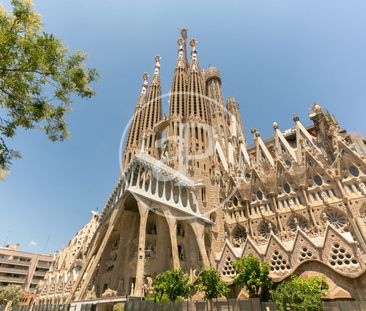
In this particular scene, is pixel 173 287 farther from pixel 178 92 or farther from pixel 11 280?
pixel 11 280

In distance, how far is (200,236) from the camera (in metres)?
22.9

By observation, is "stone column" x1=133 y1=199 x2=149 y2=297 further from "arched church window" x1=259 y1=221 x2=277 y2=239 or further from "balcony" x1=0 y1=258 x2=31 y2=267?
"balcony" x1=0 y1=258 x2=31 y2=267

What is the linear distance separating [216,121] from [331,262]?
3418cm

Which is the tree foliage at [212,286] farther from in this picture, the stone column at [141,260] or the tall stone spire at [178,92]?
the tall stone spire at [178,92]

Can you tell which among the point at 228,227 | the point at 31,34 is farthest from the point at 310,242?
the point at 31,34

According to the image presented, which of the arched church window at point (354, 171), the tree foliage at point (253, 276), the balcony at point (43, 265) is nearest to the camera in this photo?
the tree foliage at point (253, 276)

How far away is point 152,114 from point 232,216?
30.6 metres

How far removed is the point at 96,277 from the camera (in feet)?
85.6

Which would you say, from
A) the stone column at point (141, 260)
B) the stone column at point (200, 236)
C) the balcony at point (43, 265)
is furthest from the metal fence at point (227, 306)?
the balcony at point (43, 265)

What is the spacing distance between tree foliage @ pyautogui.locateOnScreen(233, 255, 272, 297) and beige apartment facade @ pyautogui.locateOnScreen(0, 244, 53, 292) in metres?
63.4

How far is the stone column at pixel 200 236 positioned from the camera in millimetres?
21503

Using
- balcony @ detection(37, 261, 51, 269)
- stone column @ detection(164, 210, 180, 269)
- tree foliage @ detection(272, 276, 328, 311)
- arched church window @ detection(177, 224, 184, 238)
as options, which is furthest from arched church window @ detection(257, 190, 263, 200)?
balcony @ detection(37, 261, 51, 269)

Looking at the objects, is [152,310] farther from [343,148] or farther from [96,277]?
[343,148]

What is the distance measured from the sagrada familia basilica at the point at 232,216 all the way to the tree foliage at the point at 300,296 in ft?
12.1
